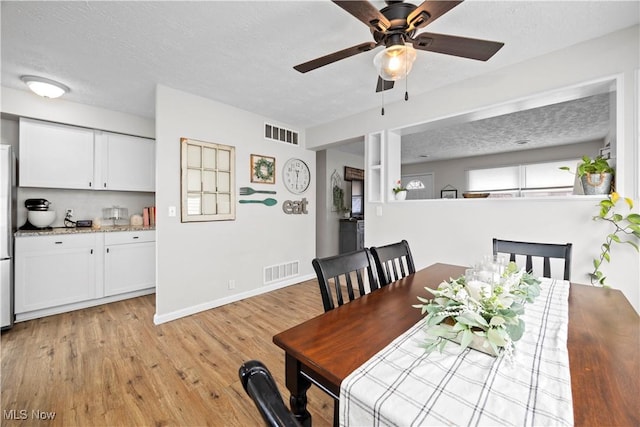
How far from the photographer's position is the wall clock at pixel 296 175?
3.96 m

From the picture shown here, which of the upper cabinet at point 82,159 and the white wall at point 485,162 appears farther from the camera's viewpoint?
the white wall at point 485,162

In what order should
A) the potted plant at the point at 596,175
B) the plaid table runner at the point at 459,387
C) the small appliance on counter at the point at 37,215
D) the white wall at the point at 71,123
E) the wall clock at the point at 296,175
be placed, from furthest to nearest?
the wall clock at the point at 296,175
the small appliance on counter at the point at 37,215
the white wall at the point at 71,123
the potted plant at the point at 596,175
the plaid table runner at the point at 459,387

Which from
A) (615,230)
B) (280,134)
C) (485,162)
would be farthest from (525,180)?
(280,134)

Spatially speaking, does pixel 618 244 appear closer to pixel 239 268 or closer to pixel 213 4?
pixel 213 4

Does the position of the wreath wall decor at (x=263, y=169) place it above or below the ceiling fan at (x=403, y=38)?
below

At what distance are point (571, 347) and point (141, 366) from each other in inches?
99.3

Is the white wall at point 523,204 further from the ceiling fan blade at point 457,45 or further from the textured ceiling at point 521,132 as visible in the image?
the ceiling fan blade at point 457,45

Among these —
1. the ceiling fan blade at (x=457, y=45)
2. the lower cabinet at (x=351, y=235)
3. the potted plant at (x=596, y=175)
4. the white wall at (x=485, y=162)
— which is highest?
the white wall at (x=485, y=162)

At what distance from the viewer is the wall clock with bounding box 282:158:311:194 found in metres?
3.96

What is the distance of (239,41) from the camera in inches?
78.1

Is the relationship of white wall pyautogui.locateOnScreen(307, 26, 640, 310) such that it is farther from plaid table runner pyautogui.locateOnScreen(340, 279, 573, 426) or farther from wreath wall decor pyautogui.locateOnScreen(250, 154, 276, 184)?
plaid table runner pyautogui.locateOnScreen(340, 279, 573, 426)

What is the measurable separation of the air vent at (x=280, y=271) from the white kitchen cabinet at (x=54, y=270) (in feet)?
6.64

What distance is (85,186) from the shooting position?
3164 mm

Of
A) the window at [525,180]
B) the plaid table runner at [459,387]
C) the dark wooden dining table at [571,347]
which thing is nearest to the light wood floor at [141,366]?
the dark wooden dining table at [571,347]
